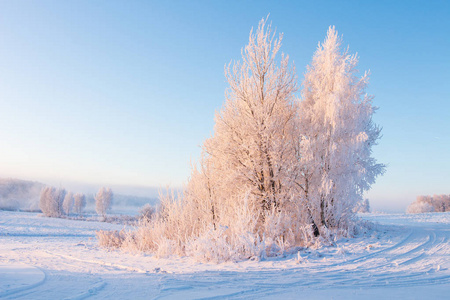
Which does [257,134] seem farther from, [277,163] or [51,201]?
Result: [51,201]

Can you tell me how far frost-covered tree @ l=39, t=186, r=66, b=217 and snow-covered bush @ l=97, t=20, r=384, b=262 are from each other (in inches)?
1542

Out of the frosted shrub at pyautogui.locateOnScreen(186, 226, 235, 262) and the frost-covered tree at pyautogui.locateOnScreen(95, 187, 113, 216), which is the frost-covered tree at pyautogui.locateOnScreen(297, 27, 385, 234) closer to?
the frosted shrub at pyautogui.locateOnScreen(186, 226, 235, 262)

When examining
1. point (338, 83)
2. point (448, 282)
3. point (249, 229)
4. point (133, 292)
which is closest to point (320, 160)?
point (338, 83)

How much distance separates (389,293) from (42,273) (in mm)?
5039

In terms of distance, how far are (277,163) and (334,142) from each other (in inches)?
76.9

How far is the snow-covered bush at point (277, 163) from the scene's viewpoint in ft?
23.6

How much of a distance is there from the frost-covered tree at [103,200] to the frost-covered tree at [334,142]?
173 feet

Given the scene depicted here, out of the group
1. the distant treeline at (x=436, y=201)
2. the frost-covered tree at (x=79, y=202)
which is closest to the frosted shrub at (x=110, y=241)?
the distant treeline at (x=436, y=201)

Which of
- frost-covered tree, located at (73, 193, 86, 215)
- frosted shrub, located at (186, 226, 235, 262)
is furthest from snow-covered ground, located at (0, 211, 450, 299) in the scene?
frost-covered tree, located at (73, 193, 86, 215)

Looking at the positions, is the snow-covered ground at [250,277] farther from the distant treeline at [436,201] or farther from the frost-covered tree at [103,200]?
the frost-covered tree at [103,200]

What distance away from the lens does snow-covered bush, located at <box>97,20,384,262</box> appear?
283 inches

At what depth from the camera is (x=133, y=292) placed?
3482 mm

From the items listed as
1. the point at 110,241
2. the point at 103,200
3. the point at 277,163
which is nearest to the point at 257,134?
the point at 277,163

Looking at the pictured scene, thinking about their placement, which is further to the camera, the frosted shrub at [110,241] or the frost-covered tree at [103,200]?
the frost-covered tree at [103,200]
